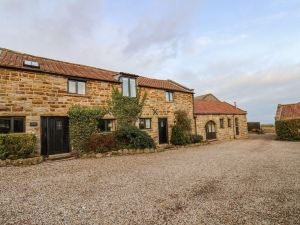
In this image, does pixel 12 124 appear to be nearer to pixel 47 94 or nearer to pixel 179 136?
pixel 47 94

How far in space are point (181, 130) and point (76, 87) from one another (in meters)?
9.36

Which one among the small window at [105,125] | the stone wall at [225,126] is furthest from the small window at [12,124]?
the stone wall at [225,126]

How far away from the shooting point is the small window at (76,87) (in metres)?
13.5

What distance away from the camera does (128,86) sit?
16469mm

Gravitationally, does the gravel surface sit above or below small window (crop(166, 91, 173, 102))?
below

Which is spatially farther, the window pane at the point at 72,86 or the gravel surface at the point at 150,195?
the window pane at the point at 72,86

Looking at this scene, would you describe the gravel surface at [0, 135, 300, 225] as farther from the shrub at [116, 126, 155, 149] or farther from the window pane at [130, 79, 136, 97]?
the window pane at [130, 79, 136, 97]

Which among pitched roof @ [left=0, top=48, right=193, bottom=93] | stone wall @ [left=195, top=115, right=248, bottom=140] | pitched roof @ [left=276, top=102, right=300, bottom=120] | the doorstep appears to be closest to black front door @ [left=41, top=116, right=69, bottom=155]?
the doorstep

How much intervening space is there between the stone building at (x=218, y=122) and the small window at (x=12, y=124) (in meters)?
15.4

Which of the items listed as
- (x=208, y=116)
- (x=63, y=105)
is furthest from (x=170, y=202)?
(x=208, y=116)

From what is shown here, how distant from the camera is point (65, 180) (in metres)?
7.09

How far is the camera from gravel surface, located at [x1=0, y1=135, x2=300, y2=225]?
13.8 feet

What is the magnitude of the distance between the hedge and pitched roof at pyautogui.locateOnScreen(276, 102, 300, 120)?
2.76m

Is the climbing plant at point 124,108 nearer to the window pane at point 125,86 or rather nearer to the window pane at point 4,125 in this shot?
the window pane at point 125,86
